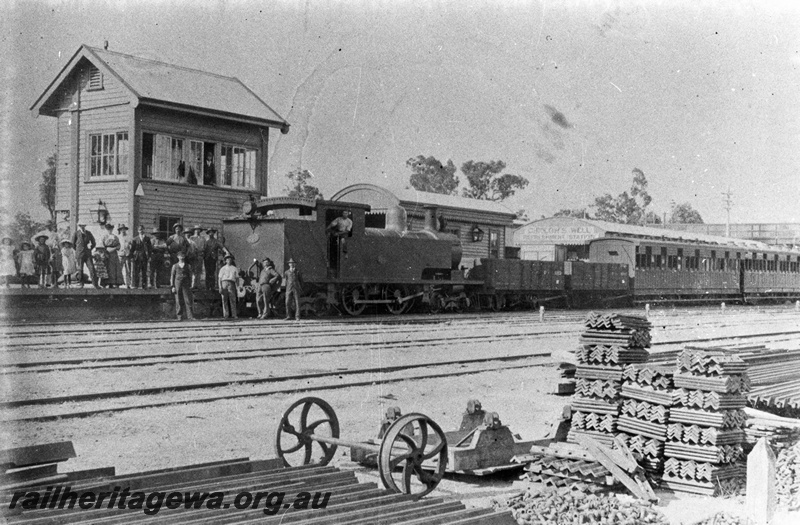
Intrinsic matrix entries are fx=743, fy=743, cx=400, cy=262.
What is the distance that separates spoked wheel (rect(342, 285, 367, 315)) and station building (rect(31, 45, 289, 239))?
3.65 m

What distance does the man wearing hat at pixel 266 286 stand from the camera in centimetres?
1780

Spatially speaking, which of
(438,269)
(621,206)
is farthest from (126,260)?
(621,206)

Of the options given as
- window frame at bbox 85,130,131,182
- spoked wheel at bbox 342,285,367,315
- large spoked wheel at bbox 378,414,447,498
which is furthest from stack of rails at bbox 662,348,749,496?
window frame at bbox 85,130,131,182

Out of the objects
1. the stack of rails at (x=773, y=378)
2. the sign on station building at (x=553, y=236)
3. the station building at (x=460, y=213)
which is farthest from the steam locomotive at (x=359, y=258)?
the sign on station building at (x=553, y=236)

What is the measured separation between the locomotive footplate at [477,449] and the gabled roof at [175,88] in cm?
1284

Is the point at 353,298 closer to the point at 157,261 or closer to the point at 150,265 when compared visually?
the point at 157,261

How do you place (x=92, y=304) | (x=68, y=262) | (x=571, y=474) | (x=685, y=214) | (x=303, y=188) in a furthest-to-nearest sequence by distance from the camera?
1. (x=685, y=214)
2. (x=303, y=188)
3. (x=68, y=262)
4. (x=92, y=304)
5. (x=571, y=474)

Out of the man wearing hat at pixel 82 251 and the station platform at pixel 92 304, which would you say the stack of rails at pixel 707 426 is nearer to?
the station platform at pixel 92 304

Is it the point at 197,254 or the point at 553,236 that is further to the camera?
the point at 553,236

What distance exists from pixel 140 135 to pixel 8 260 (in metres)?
4.31

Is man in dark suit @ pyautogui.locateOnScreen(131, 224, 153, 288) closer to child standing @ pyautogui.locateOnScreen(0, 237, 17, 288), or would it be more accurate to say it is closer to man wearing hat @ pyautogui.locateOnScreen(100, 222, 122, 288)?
man wearing hat @ pyautogui.locateOnScreen(100, 222, 122, 288)

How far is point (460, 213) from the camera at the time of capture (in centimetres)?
3303

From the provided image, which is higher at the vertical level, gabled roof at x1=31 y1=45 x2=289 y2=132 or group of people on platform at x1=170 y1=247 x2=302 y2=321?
gabled roof at x1=31 y1=45 x2=289 y2=132

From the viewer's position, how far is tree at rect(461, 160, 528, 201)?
137 ft
